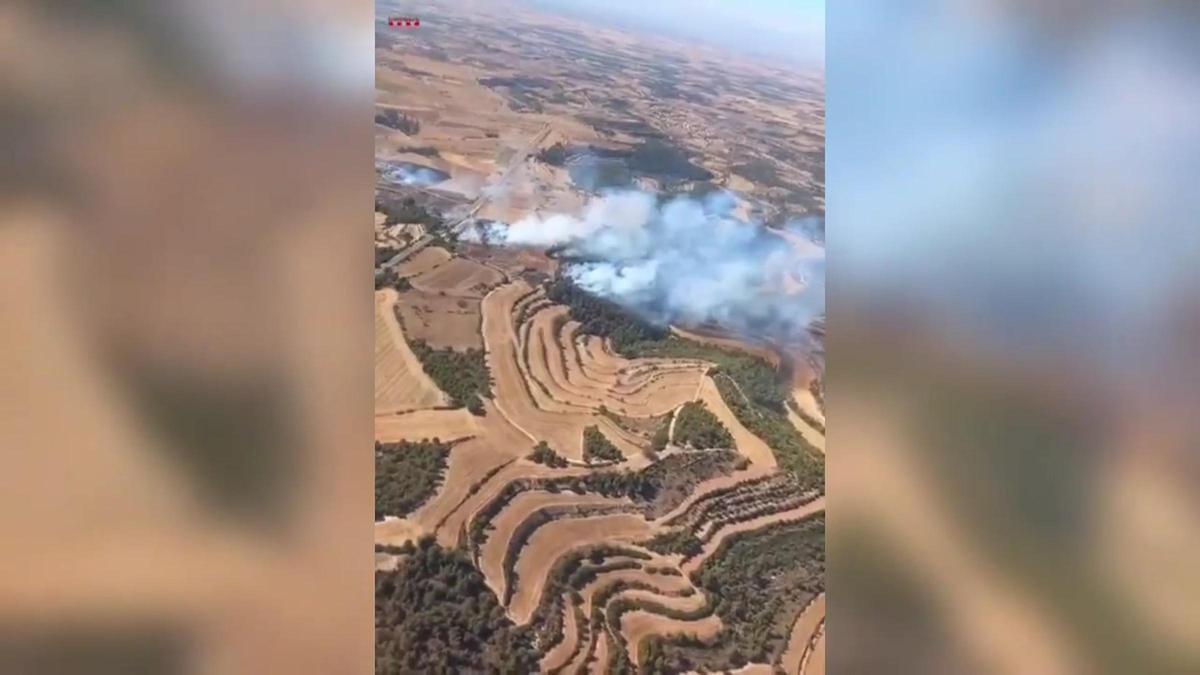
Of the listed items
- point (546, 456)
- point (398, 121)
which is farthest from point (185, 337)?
point (546, 456)

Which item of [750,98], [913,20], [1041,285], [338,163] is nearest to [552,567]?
[338,163]

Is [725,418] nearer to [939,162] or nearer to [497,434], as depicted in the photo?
[497,434]

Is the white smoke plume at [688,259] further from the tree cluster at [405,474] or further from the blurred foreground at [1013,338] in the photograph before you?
the tree cluster at [405,474]

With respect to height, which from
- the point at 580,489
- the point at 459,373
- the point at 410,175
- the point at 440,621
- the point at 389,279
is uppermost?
the point at 410,175

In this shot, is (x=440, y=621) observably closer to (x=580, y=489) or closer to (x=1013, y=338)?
(x=580, y=489)

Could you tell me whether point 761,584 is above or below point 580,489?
below
